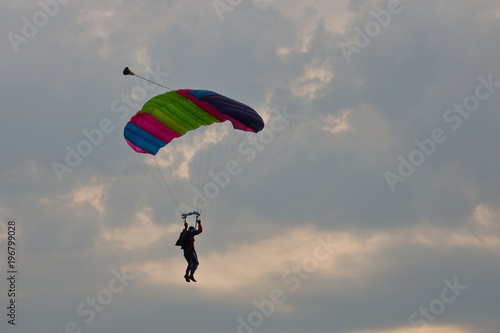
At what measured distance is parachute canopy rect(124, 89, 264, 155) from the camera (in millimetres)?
49969

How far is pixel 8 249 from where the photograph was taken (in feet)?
183

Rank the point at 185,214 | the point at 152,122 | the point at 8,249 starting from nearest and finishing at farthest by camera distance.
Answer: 1. the point at 185,214
2. the point at 152,122
3. the point at 8,249

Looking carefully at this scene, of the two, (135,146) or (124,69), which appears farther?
(135,146)

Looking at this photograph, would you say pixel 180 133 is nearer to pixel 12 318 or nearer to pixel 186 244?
pixel 186 244

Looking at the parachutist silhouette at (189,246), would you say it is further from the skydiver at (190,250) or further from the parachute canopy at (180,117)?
the parachute canopy at (180,117)

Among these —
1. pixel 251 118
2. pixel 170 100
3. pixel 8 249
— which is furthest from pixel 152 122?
pixel 8 249

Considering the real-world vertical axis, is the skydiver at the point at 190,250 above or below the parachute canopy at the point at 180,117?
below

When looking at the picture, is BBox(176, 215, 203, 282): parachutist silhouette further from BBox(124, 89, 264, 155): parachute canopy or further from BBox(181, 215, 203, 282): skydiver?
BBox(124, 89, 264, 155): parachute canopy

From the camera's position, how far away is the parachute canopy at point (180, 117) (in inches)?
1967

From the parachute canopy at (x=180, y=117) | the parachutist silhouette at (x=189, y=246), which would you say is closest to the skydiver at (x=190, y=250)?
the parachutist silhouette at (x=189, y=246)

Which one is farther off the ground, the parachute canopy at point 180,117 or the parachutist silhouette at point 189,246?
the parachute canopy at point 180,117

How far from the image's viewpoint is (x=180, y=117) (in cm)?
5128

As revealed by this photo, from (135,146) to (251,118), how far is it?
18.0 ft

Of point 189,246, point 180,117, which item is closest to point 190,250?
point 189,246
